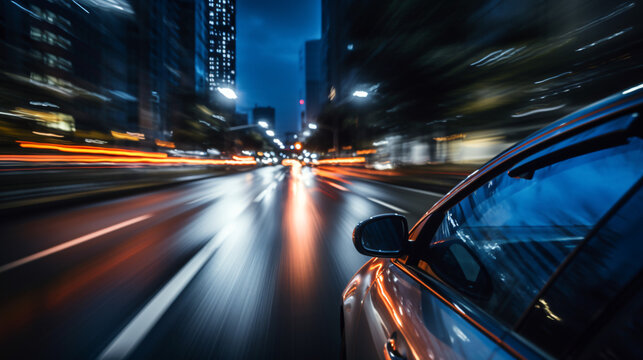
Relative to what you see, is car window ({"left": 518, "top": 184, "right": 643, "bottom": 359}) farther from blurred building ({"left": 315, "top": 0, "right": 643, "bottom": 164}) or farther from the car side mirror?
blurred building ({"left": 315, "top": 0, "right": 643, "bottom": 164})

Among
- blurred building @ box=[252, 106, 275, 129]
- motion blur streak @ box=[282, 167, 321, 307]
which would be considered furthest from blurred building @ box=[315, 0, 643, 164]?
blurred building @ box=[252, 106, 275, 129]

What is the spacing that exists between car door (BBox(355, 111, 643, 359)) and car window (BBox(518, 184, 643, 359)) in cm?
6

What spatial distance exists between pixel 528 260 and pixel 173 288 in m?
3.14

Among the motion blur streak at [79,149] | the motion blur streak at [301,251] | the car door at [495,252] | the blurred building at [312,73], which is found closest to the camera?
the car door at [495,252]

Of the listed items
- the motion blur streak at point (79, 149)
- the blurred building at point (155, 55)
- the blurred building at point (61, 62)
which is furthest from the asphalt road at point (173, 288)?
the blurred building at point (155, 55)

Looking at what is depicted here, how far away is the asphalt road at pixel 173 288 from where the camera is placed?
2.16 metres

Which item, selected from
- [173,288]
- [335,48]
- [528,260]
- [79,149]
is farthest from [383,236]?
[335,48]

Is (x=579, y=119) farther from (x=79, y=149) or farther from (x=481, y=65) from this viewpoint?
(x=79, y=149)

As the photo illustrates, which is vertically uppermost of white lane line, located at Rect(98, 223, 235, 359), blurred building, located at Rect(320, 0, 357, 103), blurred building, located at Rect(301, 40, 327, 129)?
blurred building, located at Rect(301, 40, 327, 129)

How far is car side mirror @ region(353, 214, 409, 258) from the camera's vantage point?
135 centimetres

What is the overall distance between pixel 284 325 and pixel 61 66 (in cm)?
1853

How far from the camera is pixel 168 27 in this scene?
42.2 metres

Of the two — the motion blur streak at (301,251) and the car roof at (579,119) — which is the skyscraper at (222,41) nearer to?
the motion blur streak at (301,251)

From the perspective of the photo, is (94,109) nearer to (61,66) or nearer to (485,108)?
(61,66)
